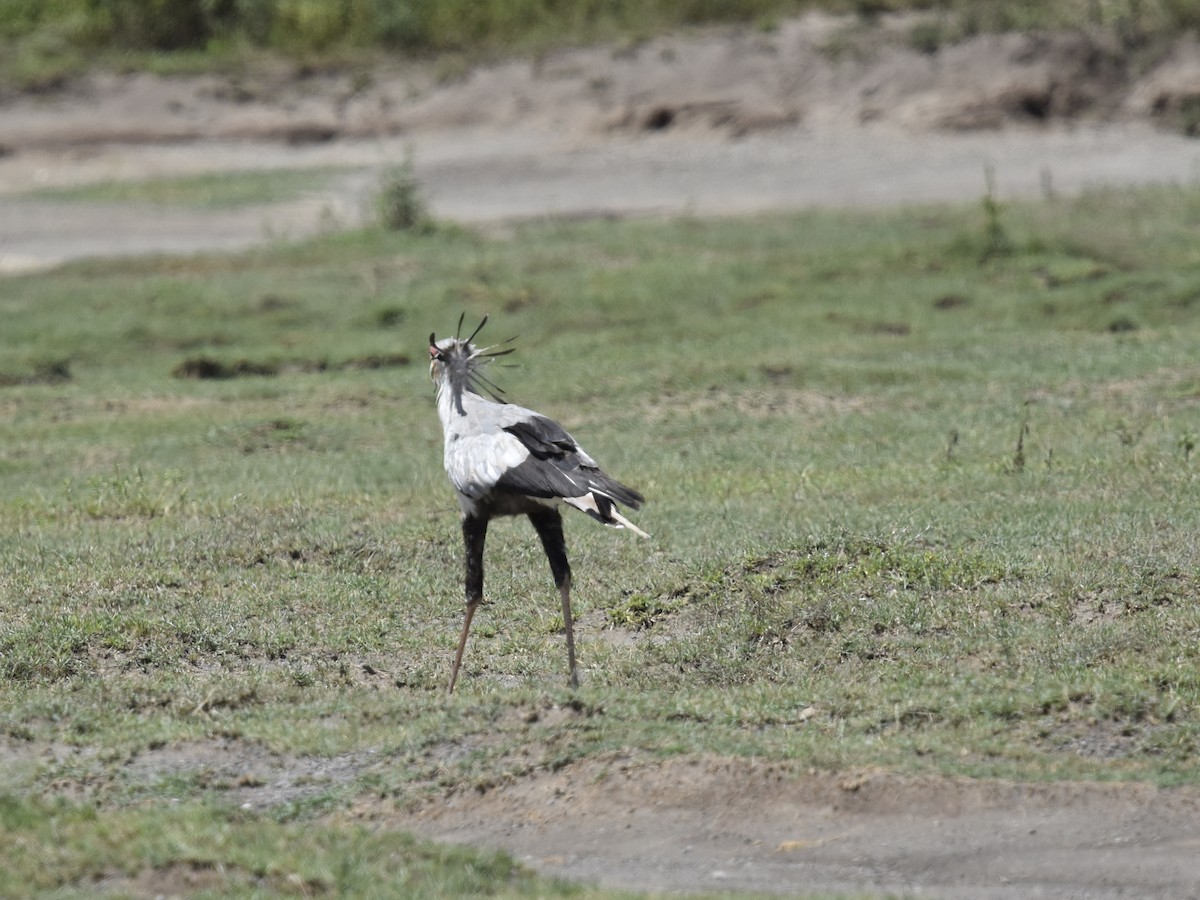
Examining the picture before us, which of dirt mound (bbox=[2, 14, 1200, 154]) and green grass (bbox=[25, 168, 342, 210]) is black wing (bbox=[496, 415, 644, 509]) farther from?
dirt mound (bbox=[2, 14, 1200, 154])

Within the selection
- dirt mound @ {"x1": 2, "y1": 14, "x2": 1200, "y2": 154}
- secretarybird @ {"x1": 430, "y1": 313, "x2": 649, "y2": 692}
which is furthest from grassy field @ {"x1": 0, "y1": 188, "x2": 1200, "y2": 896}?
dirt mound @ {"x1": 2, "y1": 14, "x2": 1200, "y2": 154}

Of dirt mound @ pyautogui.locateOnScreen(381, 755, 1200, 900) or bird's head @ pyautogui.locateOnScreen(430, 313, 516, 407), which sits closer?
dirt mound @ pyautogui.locateOnScreen(381, 755, 1200, 900)

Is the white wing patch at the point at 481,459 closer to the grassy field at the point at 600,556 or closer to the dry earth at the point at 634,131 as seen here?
the grassy field at the point at 600,556

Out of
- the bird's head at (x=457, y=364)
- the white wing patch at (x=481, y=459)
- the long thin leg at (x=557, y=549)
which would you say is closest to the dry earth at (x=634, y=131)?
the bird's head at (x=457, y=364)

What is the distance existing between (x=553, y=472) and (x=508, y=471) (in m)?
0.16

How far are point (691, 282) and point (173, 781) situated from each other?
11.5 m

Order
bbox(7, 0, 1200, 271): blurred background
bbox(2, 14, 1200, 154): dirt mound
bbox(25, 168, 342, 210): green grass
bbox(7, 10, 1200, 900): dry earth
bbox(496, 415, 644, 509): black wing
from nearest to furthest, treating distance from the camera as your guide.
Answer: bbox(496, 415, 644, 509): black wing, bbox(7, 10, 1200, 900): dry earth, bbox(7, 0, 1200, 271): blurred background, bbox(25, 168, 342, 210): green grass, bbox(2, 14, 1200, 154): dirt mound

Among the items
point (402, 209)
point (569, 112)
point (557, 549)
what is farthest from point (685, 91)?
point (557, 549)

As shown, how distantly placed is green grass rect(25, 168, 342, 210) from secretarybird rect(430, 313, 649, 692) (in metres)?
18.4

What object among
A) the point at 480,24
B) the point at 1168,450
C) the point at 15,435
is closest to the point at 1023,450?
the point at 1168,450

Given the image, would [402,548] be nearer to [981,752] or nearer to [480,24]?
[981,752]

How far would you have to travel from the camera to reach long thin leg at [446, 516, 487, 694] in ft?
22.1

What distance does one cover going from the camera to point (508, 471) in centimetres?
642

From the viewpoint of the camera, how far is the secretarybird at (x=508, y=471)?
633cm
